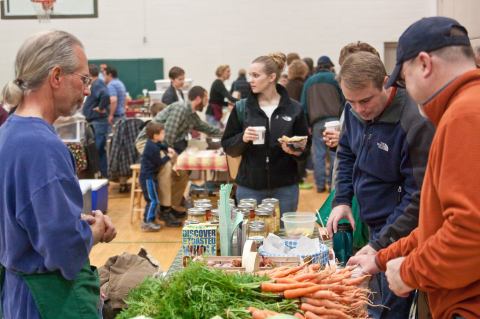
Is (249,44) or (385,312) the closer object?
(385,312)

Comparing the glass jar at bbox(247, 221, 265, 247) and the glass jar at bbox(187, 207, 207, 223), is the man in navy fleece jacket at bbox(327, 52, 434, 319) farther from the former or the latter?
the glass jar at bbox(187, 207, 207, 223)

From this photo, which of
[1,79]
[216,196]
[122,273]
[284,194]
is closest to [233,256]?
[122,273]

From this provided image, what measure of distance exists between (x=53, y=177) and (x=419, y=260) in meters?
1.11

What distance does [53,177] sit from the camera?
200 cm

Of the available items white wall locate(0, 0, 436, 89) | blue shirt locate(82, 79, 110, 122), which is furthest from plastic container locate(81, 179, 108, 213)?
white wall locate(0, 0, 436, 89)

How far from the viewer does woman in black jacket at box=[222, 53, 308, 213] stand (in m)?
4.29

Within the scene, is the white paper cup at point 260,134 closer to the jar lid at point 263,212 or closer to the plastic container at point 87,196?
the jar lid at point 263,212

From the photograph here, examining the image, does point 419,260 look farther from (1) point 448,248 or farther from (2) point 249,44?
(2) point 249,44

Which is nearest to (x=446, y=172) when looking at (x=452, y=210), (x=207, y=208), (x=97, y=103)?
(x=452, y=210)

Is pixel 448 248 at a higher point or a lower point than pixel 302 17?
lower

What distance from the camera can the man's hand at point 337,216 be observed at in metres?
3.18

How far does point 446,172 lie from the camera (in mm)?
1692

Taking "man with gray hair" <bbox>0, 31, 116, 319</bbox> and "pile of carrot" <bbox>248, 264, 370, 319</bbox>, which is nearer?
"man with gray hair" <bbox>0, 31, 116, 319</bbox>

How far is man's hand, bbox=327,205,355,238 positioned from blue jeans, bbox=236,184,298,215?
106 centimetres
